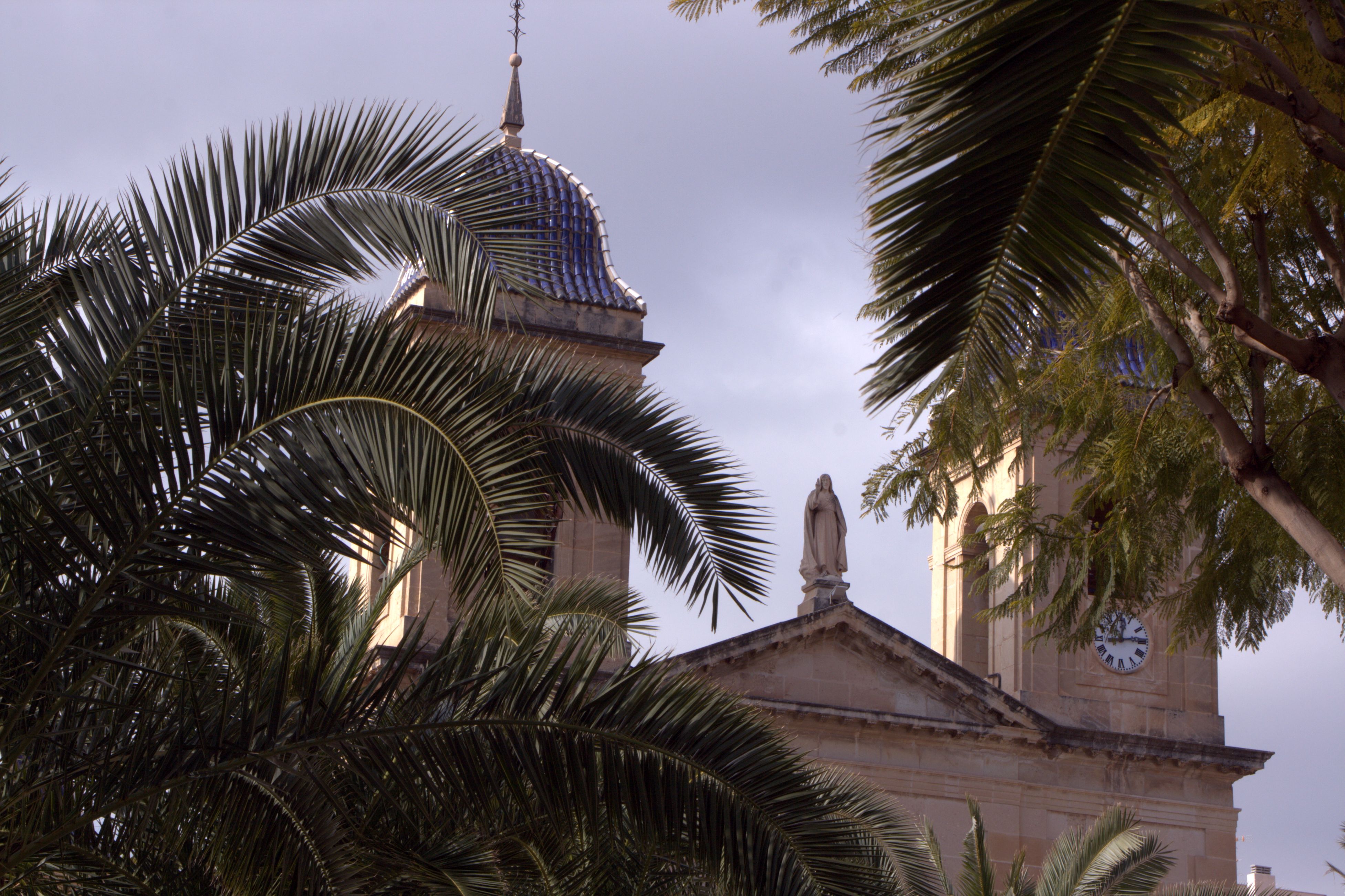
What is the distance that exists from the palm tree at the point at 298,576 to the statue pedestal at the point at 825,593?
19.2 m

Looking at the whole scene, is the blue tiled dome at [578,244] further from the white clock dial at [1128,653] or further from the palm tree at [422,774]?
the palm tree at [422,774]

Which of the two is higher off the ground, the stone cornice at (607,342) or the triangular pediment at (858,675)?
the stone cornice at (607,342)

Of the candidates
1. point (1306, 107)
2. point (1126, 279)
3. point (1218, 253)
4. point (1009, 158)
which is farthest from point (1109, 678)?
point (1009, 158)

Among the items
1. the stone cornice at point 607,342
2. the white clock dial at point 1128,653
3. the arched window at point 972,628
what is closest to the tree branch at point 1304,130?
the stone cornice at point 607,342

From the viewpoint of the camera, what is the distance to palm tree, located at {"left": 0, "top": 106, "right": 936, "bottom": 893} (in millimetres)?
5516

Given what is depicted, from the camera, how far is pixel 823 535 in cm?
2736

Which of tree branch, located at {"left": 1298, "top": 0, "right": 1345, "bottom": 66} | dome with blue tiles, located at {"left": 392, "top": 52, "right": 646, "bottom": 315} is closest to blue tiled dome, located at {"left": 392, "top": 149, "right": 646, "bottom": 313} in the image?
dome with blue tiles, located at {"left": 392, "top": 52, "right": 646, "bottom": 315}

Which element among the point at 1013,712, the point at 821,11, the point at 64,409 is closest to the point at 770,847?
the point at 64,409

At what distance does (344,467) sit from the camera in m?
5.74

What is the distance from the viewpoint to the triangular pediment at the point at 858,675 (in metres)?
26.3

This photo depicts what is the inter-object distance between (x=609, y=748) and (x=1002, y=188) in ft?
12.3

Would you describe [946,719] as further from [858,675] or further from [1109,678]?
[1109,678]

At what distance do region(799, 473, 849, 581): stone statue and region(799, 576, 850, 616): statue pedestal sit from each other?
3.7 inches

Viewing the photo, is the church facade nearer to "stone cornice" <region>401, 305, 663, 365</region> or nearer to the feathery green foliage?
"stone cornice" <region>401, 305, 663, 365</region>
